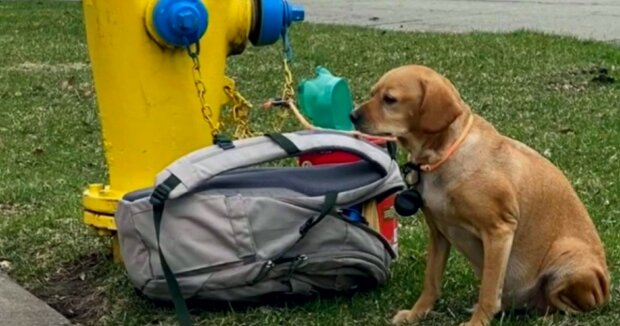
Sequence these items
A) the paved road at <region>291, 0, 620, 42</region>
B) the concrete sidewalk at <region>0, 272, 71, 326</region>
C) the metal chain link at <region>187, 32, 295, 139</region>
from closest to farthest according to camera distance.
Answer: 1. the concrete sidewalk at <region>0, 272, 71, 326</region>
2. the metal chain link at <region>187, 32, 295, 139</region>
3. the paved road at <region>291, 0, 620, 42</region>

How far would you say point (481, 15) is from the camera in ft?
55.1

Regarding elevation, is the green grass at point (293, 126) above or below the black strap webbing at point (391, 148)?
below

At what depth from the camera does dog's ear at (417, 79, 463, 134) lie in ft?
12.6

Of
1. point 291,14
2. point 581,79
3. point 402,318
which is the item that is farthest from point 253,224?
point 581,79

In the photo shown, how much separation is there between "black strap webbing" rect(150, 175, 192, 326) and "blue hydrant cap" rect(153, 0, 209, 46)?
2.40 ft

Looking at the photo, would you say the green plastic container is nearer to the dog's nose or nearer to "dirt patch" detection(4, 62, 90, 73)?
the dog's nose

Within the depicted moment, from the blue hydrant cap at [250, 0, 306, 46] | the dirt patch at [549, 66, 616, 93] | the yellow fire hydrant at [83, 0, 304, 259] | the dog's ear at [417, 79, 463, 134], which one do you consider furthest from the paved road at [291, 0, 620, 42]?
the dog's ear at [417, 79, 463, 134]

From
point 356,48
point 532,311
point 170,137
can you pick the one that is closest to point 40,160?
point 170,137

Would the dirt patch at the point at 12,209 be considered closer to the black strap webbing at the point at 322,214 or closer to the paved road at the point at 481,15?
the black strap webbing at the point at 322,214

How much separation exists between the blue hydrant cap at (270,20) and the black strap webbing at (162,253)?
3.42 feet

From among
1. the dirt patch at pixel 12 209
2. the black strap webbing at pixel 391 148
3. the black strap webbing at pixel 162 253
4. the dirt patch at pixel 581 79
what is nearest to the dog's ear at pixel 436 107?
the black strap webbing at pixel 391 148

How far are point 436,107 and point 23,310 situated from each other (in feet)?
5.85

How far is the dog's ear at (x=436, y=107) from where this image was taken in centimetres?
385

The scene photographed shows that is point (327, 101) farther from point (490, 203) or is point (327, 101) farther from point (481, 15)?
point (481, 15)
